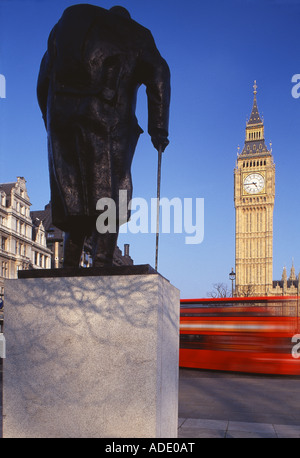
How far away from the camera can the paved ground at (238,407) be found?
5312 millimetres

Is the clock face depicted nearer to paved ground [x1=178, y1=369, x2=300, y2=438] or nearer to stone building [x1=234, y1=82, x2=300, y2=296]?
stone building [x1=234, y1=82, x2=300, y2=296]

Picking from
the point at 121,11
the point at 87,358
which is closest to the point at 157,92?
the point at 121,11

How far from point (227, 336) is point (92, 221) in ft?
46.8

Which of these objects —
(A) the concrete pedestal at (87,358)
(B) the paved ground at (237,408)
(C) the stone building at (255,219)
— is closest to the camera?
(A) the concrete pedestal at (87,358)

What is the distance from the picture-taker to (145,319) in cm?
329

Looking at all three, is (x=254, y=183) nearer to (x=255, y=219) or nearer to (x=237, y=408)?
(x=255, y=219)

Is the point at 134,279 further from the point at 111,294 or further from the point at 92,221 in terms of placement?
the point at 92,221

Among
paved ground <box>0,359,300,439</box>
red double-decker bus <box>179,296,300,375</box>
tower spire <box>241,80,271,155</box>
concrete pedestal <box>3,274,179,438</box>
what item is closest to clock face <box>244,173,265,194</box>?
tower spire <box>241,80,271,155</box>

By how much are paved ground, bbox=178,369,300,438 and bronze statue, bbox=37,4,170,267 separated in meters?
2.75

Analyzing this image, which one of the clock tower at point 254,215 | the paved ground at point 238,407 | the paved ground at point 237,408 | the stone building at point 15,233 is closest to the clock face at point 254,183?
the clock tower at point 254,215

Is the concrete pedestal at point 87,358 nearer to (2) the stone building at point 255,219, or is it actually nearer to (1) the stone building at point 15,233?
(1) the stone building at point 15,233

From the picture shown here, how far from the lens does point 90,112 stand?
12.3 ft

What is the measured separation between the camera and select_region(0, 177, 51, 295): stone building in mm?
47344

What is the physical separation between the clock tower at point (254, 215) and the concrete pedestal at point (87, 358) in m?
96.7
